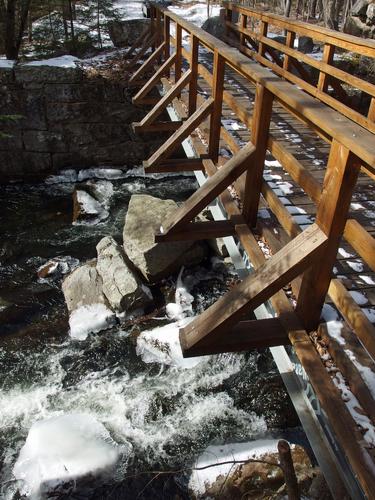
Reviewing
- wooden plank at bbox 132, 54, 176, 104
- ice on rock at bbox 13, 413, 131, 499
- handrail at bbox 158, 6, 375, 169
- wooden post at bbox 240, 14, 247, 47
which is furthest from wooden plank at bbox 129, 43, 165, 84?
ice on rock at bbox 13, 413, 131, 499

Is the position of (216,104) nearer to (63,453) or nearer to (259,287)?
(259,287)

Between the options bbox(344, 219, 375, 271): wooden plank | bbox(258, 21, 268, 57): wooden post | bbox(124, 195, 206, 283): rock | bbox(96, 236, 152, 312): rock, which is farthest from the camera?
bbox(258, 21, 268, 57): wooden post

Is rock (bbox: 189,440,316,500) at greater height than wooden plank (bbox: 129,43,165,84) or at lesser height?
lesser

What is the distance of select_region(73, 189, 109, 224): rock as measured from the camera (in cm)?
881

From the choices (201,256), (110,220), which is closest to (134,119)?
(110,220)

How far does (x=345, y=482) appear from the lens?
2.11 meters

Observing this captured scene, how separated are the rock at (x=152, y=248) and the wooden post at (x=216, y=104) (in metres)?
1.58

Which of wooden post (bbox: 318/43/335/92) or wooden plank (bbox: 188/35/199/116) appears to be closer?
wooden plank (bbox: 188/35/199/116)

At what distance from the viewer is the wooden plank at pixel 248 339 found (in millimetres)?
2654

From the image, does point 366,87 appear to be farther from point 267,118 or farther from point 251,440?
point 251,440

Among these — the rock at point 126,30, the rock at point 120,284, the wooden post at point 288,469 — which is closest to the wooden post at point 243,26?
the rock at point 126,30

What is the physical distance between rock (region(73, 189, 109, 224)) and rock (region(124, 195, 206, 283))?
210cm

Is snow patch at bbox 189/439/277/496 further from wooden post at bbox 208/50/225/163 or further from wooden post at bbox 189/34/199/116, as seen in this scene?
wooden post at bbox 189/34/199/116

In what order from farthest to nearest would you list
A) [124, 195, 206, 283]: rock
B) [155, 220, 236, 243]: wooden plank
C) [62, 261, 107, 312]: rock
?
1. [124, 195, 206, 283]: rock
2. [62, 261, 107, 312]: rock
3. [155, 220, 236, 243]: wooden plank
